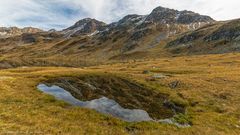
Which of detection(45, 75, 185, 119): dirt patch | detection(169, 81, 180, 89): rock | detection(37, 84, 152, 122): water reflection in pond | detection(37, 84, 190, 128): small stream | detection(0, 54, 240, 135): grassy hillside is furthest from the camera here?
detection(169, 81, 180, 89): rock

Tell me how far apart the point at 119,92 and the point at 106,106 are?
8895mm

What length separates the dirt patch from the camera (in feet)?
137

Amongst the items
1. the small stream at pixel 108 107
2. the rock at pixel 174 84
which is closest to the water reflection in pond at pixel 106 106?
the small stream at pixel 108 107

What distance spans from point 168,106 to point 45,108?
60.8ft

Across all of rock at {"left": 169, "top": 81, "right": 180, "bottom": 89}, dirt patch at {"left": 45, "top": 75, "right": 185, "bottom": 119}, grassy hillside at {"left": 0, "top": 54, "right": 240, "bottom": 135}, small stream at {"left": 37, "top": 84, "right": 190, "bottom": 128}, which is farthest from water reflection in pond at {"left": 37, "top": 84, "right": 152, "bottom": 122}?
rock at {"left": 169, "top": 81, "right": 180, "bottom": 89}

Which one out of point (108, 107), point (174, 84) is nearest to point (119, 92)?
point (108, 107)

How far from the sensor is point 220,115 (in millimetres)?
41750

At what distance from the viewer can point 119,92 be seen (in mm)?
48594

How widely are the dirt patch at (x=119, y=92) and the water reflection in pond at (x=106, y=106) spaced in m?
1.14

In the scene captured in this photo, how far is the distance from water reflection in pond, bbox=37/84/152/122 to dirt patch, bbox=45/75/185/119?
3.75 feet

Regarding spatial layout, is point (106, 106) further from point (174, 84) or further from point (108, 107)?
point (174, 84)

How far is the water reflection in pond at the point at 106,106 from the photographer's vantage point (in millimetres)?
36994

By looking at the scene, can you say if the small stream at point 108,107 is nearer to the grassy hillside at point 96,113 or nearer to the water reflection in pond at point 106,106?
the water reflection in pond at point 106,106

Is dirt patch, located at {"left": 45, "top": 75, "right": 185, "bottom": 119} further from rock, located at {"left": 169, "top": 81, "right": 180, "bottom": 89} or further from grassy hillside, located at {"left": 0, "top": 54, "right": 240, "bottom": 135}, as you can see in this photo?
rock, located at {"left": 169, "top": 81, "right": 180, "bottom": 89}
